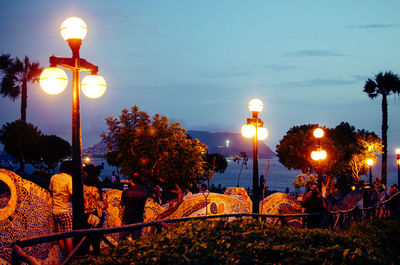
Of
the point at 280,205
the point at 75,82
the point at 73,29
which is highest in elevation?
the point at 73,29

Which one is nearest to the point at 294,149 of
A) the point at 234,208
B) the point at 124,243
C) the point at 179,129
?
the point at 234,208

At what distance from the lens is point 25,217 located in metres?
6.77

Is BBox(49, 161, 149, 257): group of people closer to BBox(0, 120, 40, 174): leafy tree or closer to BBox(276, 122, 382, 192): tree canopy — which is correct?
BBox(276, 122, 382, 192): tree canopy

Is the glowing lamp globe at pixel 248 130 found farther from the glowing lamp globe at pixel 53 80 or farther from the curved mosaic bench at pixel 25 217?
the glowing lamp globe at pixel 53 80

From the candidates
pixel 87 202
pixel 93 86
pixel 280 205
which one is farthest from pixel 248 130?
pixel 93 86

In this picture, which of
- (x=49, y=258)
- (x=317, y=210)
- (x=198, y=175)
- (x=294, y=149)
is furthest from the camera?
(x=294, y=149)

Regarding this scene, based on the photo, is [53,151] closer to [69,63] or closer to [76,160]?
[69,63]

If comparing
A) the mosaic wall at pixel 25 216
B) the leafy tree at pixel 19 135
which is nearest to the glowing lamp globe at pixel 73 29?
the mosaic wall at pixel 25 216

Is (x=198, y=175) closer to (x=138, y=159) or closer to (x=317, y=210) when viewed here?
(x=138, y=159)

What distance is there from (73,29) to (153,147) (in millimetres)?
5887

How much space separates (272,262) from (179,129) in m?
8.30

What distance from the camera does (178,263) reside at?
3.54 metres

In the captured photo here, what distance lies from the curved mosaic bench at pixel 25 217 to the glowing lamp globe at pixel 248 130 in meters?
5.51

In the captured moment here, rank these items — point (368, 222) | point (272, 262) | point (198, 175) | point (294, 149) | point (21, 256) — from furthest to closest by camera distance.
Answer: point (294, 149), point (198, 175), point (368, 222), point (272, 262), point (21, 256)
